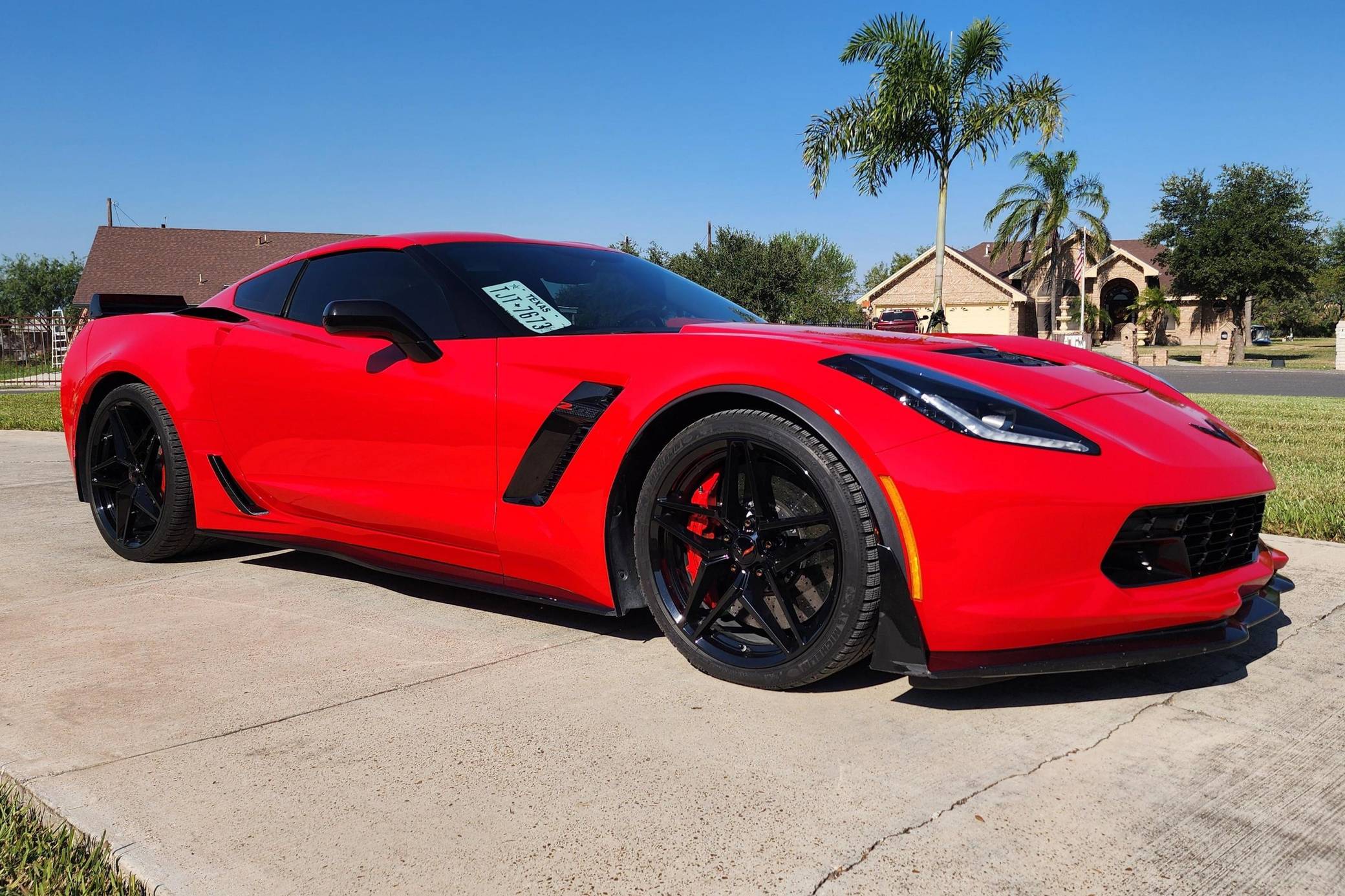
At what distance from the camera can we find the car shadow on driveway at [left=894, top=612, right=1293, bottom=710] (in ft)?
8.37

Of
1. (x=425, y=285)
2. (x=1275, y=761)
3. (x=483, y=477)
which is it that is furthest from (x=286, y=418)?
(x=1275, y=761)

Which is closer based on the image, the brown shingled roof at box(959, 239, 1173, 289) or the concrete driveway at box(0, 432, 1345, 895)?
the concrete driveway at box(0, 432, 1345, 895)

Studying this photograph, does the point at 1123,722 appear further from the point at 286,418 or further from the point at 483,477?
the point at 286,418

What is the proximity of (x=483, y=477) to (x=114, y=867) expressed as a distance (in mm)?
1458

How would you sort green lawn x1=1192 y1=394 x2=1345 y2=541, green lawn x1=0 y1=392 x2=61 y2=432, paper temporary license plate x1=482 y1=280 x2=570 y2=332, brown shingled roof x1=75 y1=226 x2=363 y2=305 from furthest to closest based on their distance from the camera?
1. brown shingled roof x1=75 y1=226 x2=363 y2=305
2. green lawn x1=0 y1=392 x2=61 y2=432
3. green lawn x1=1192 y1=394 x2=1345 y2=541
4. paper temporary license plate x1=482 y1=280 x2=570 y2=332

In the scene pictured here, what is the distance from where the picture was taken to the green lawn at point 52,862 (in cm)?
169

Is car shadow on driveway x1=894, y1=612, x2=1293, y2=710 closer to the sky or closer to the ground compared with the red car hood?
closer to the ground

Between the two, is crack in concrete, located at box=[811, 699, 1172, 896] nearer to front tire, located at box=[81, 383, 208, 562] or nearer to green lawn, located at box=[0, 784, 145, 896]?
green lawn, located at box=[0, 784, 145, 896]

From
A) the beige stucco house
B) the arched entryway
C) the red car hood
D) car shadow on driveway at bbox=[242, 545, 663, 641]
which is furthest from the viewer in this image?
the arched entryway

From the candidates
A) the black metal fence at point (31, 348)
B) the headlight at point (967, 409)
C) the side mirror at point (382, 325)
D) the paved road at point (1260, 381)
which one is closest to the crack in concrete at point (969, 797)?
the headlight at point (967, 409)

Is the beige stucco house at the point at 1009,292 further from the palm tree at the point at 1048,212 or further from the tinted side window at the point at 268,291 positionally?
the tinted side window at the point at 268,291

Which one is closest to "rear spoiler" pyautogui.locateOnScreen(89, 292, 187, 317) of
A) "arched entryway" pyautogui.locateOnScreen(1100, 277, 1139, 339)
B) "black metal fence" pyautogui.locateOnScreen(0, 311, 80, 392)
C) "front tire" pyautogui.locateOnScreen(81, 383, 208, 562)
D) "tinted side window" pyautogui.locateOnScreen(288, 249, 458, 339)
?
"front tire" pyautogui.locateOnScreen(81, 383, 208, 562)

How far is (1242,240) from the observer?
4159 cm

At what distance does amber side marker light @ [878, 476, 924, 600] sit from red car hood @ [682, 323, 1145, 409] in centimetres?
41
